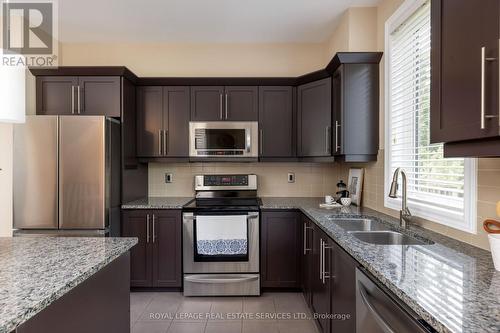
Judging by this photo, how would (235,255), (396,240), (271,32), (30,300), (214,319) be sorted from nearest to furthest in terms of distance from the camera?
1. (30,300)
2. (396,240)
3. (214,319)
4. (235,255)
5. (271,32)

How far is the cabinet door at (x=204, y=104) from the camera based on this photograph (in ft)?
10.00

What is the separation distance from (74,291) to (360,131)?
2329 millimetres

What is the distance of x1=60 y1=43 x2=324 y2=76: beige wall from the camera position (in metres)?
3.31

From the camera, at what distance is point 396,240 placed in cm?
179

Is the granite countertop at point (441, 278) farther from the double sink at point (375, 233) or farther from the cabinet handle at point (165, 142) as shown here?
the cabinet handle at point (165, 142)

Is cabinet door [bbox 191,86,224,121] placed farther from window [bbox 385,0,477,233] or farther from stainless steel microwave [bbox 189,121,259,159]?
window [bbox 385,0,477,233]

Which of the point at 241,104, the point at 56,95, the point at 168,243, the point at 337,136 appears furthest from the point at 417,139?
the point at 56,95

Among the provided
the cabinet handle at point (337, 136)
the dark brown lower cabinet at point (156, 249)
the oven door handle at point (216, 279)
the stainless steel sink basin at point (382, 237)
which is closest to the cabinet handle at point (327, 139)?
the cabinet handle at point (337, 136)

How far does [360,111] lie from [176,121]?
6.27 feet

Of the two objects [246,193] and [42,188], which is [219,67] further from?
[42,188]

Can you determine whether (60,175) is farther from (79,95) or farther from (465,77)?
(465,77)

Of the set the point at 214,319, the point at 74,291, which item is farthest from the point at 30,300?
the point at 214,319

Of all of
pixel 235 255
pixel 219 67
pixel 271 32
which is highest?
pixel 271 32

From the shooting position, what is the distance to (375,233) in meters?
1.87
